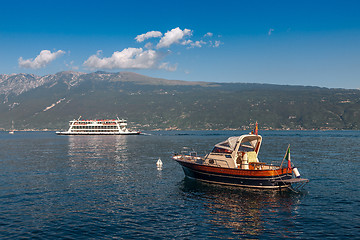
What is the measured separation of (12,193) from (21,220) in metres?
11.4

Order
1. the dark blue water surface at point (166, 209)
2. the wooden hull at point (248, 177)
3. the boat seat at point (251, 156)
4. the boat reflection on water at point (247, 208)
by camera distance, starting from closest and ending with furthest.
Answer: the dark blue water surface at point (166, 209) < the boat reflection on water at point (247, 208) < the wooden hull at point (248, 177) < the boat seat at point (251, 156)

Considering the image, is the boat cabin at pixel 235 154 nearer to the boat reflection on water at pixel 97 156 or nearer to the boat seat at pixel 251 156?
the boat seat at pixel 251 156

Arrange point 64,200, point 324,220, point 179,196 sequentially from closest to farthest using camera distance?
point 324,220 → point 64,200 → point 179,196

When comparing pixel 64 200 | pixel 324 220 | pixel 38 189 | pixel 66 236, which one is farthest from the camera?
pixel 38 189

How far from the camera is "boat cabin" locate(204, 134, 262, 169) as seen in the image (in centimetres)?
3869

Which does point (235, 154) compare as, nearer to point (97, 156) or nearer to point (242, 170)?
point (242, 170)

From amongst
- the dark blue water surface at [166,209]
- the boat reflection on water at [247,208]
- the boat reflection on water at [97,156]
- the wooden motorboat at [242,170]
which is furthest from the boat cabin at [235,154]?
the boat reflection on water at [97,156]

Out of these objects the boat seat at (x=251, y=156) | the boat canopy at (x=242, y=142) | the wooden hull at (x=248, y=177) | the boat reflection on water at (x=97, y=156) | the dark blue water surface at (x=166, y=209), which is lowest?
the boat reflection on water at (x=97, y=156)

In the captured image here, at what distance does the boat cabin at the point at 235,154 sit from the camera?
127 ft

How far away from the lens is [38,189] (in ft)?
121

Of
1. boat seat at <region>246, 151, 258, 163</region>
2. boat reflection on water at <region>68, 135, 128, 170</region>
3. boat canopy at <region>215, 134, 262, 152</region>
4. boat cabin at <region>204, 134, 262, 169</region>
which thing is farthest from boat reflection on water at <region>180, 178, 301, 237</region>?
boat reflection on water at <region>68, 135, 128, 170</region>

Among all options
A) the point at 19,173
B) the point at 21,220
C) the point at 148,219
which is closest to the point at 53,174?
the point at 19,173

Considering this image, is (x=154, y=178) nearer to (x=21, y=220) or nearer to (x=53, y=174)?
(x=53, y=174)

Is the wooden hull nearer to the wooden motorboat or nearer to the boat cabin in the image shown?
the wooden motorboat
